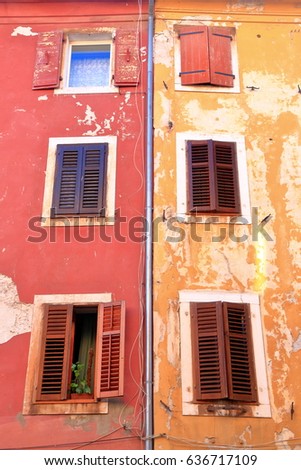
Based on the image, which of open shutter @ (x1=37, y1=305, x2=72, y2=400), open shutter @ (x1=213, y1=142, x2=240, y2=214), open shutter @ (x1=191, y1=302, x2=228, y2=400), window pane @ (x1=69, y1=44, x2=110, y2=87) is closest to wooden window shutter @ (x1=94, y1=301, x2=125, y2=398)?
open shutter @ (x1=37, y1=305, x2=72, y2=400)

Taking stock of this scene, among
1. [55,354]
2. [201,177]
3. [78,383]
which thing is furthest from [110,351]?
[201,177]

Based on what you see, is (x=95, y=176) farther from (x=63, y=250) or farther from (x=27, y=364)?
(x=27, y=364)

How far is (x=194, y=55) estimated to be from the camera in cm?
1272

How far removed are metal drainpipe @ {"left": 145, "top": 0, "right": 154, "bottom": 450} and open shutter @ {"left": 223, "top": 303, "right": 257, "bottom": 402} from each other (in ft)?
3.71

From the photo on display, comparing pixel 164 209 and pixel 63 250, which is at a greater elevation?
pixel 164 209

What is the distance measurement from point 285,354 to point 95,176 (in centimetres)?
434

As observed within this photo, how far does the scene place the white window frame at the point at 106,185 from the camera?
10898 mm

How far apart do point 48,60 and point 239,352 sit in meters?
6.77

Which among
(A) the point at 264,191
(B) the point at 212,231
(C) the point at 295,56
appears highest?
(C) the point at 295,56

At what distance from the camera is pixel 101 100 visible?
40.1ft

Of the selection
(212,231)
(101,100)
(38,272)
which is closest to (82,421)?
(38,272)

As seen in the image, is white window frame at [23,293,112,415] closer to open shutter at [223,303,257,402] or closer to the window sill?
the window sill

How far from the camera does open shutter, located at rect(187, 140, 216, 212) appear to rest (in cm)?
1096
